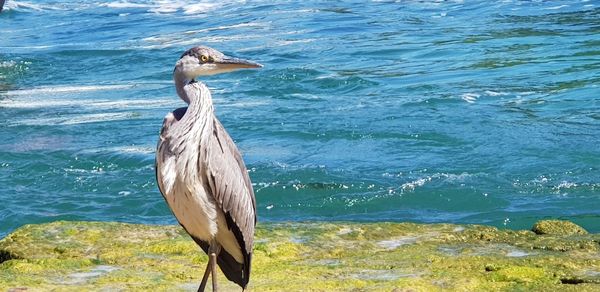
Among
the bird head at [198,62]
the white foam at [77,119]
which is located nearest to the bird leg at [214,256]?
the bird head at [198,62]

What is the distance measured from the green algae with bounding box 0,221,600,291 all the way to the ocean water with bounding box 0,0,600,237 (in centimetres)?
276

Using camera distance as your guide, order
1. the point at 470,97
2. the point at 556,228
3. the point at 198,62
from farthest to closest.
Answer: the point at 470,97 → the point at 556,228 → the point at 198,62

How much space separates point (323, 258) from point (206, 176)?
1296 millimetres

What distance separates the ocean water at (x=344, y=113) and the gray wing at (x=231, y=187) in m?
4.15

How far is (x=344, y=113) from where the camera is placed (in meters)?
14.1

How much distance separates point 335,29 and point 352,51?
296 cm

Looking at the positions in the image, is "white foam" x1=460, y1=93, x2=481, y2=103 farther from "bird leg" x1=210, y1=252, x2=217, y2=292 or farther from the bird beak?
"bird leg" x1=210, y1=252, x2=217, y2=292

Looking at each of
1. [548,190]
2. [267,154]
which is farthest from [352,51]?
[548,190]

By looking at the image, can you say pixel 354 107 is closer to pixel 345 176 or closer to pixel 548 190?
pixel 345 176

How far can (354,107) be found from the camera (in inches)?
572

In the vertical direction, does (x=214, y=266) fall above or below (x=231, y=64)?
below

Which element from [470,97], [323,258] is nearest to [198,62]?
[323,258]

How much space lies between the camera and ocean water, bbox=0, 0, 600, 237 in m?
10.4

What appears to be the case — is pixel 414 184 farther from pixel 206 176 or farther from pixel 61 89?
pixel 61 89
